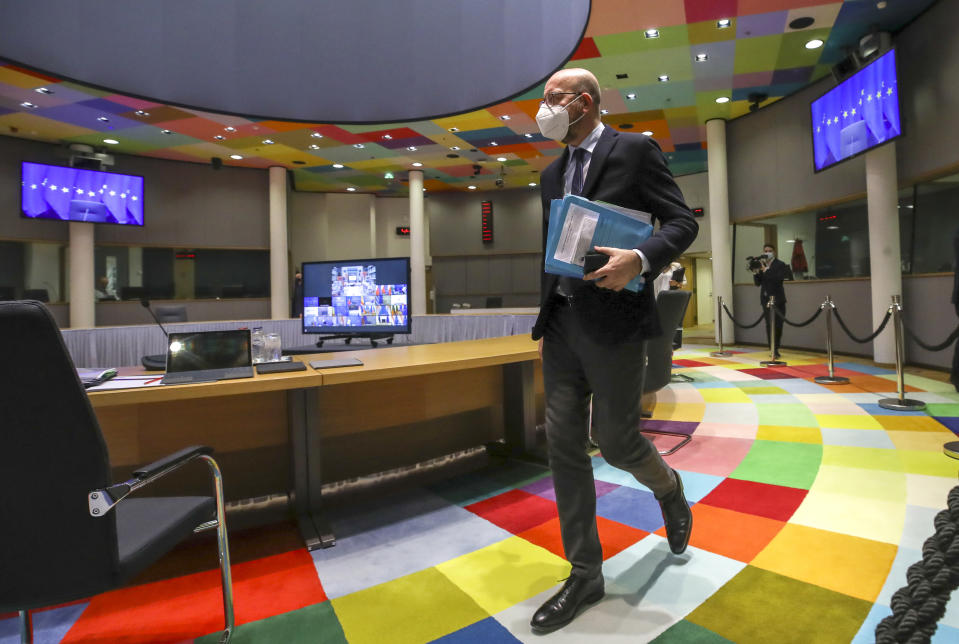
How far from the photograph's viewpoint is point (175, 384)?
1588 millimetres

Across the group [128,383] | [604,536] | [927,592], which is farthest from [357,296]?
[927,592]

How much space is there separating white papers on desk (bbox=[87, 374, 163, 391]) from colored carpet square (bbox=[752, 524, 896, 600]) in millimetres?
2148

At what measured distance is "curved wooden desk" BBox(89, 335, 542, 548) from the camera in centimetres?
189

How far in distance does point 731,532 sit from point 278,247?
10.9 m

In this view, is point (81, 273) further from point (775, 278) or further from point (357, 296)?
point (775, 278)

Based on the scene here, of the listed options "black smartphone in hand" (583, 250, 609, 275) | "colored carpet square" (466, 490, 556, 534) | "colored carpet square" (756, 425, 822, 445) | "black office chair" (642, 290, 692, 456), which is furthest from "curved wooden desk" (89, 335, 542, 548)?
"colored carpet square" (756, 425, 822, 445)

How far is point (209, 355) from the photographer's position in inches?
74.7

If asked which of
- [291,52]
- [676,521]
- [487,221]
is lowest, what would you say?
[676,521]

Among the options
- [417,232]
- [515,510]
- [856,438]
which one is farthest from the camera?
[417,232]

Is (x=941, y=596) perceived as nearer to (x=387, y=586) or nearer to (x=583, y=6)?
(x=387, y=586)

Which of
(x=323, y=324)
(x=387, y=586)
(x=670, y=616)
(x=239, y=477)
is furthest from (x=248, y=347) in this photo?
(x=670, y=616)

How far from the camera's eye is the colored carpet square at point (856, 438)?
9.84 ft

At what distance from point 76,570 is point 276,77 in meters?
1.86

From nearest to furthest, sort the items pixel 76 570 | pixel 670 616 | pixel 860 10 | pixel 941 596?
1. pixel 941 596
2. pixel 76 570
3. pixel 670 616
4. pixel 860 10
